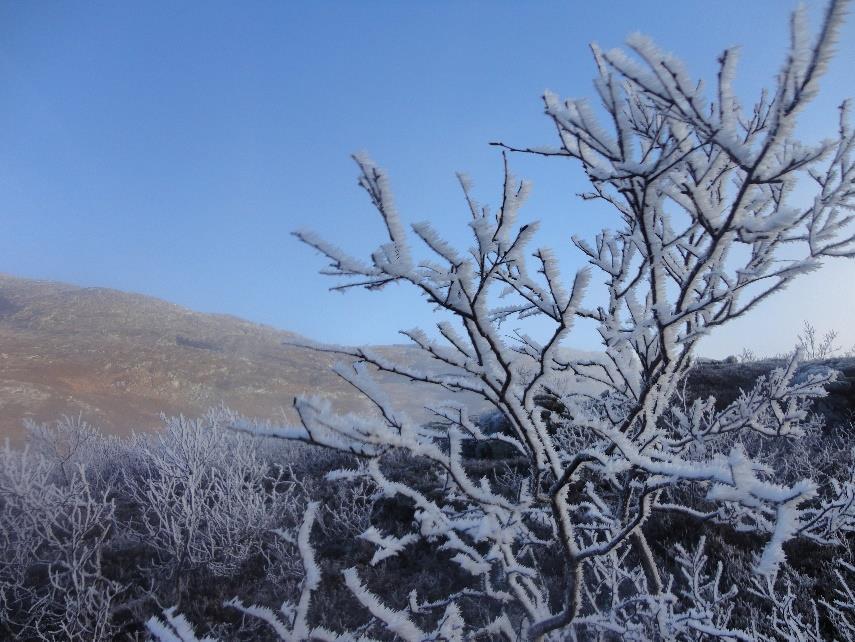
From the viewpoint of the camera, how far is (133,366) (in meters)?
23.8

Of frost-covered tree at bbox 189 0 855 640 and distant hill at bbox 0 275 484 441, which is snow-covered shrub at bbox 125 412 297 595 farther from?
distant hill at bbox 0 275 484 441

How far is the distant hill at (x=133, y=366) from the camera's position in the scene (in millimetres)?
19094

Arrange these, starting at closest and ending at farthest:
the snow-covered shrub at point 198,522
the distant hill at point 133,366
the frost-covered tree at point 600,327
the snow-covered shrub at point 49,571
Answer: the frost-covered tree at point 600,327, the snow-covered shrub at point 49,571, the snow-covered shrub at point 198,522, the distant hill at point 133,366

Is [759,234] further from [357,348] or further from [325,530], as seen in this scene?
[325,530]

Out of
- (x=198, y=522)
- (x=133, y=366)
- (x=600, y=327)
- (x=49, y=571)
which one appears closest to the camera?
(x=600, y=327)

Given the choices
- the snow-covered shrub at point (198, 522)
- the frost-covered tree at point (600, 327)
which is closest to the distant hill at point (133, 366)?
the snow-covered shrub at point (198, 522)

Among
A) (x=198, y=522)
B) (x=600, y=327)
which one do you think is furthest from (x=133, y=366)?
(x=600, y=327)

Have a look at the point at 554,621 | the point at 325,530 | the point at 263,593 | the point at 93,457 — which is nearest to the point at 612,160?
the point at 554,621

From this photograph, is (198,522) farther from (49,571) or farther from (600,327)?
(600,327)

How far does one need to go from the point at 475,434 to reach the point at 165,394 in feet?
79.5

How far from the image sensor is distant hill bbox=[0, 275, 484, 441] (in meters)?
19.1

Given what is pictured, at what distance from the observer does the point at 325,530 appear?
638 cm

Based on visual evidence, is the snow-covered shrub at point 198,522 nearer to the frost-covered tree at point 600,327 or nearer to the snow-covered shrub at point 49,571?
the snow-covered shrub at point 49,571

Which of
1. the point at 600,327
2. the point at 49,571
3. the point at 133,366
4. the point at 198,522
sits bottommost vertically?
the point at 133,366
